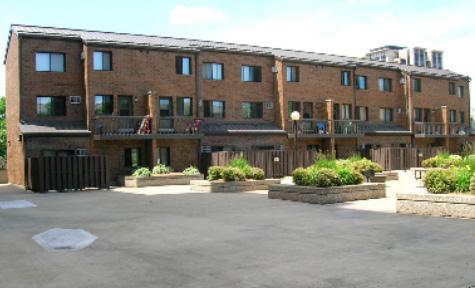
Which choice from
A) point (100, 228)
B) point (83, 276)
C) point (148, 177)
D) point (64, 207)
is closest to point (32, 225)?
point (100, 228)

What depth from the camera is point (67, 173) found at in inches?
1024

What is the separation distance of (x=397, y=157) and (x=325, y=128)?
570cm

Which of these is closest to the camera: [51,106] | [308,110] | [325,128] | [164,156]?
[51,106]

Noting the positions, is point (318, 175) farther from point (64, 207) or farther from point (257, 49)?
point (257, 49)

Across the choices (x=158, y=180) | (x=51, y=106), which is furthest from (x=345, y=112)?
(x=51, y=106)

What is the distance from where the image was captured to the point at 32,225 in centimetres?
1338

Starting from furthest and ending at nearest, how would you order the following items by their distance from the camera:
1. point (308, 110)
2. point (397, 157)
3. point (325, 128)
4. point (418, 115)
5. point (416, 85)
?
point (418, 115) → point (416, 85) → point (308, 110) → point (325, 128) → point (397, 157)

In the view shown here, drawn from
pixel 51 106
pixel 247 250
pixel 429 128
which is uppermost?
pixel 51 106

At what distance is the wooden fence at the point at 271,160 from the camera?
104 ft

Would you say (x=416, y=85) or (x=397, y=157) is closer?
(x=397, y=157)

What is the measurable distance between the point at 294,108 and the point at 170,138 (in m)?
11.2

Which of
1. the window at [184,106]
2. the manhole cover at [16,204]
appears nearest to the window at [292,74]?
the window at [184,106]

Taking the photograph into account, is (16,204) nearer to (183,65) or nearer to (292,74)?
(183,65)

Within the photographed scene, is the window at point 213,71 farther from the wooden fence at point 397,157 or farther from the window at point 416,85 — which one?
the window at point 416,85
